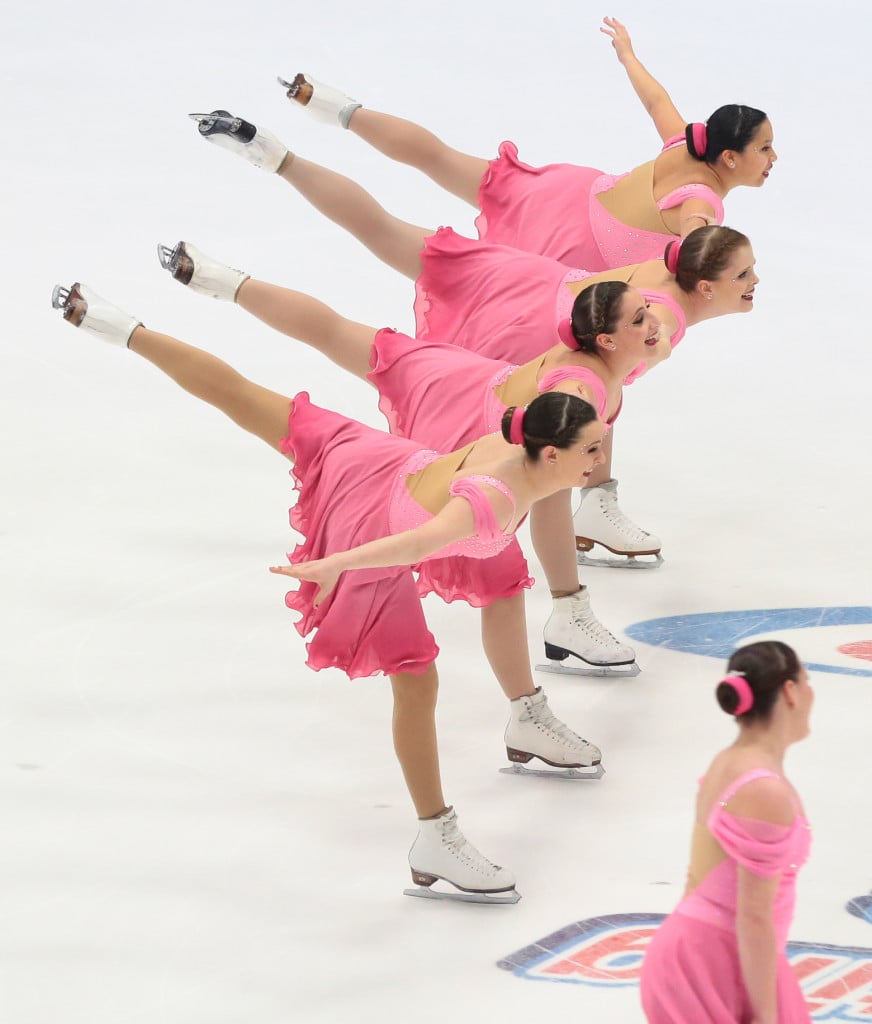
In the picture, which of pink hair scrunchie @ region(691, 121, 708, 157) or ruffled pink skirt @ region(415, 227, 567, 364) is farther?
pink hair scrunchie @ region(691, 121, 708, 157)

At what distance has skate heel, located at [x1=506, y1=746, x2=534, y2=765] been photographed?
15.0ft

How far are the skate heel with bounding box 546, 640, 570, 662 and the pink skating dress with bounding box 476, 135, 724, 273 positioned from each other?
119 centimetres

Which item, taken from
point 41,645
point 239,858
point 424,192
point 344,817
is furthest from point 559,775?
point 424,192

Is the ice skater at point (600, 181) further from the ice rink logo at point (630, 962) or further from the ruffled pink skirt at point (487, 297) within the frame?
the ice rink logo at point (630, 962)

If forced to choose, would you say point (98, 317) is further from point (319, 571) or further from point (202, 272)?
point (319, 571)

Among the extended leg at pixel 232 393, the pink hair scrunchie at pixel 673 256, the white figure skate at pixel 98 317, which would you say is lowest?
the extended leg at pixel 232 393

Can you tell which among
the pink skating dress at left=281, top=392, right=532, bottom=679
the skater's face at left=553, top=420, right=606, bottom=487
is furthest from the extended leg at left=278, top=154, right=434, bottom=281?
the skater's face at left=553, top=420, right=606, bottom=487

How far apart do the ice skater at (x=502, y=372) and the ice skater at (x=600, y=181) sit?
651mm

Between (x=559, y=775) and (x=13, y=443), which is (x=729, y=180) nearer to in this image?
(x=559, y=775)

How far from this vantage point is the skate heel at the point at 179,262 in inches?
197

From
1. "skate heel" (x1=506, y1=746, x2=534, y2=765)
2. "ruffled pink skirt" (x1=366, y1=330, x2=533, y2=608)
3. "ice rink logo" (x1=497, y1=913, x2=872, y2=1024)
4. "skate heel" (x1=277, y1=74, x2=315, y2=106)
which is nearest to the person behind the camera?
"ice rink logo" (x1=497, y1=913, x2=872, y2=1024)

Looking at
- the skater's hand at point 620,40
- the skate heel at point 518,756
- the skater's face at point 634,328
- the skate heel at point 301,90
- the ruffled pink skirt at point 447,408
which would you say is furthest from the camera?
the skater's hand at point 620,40

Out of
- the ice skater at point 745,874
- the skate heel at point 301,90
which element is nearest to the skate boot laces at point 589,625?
the skate heel at point 301,90

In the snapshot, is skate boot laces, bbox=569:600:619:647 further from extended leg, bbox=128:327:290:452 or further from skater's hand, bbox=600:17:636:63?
skater's hand, bbox=600:17:636:63
